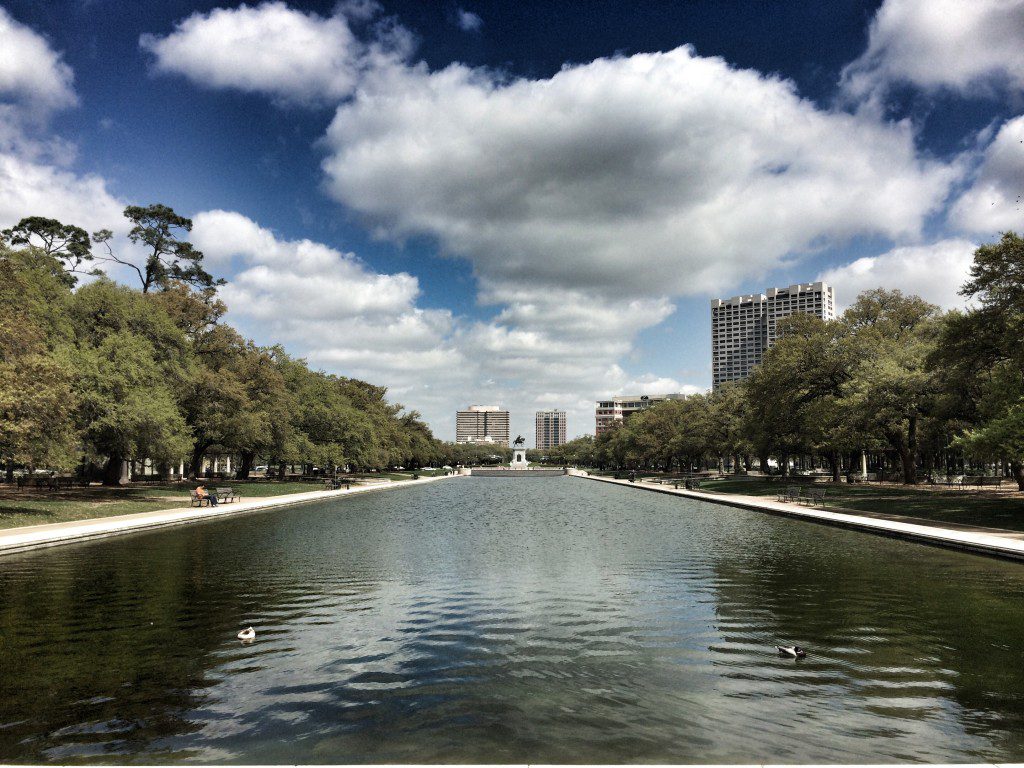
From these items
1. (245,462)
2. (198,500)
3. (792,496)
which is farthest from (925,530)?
(245,462)

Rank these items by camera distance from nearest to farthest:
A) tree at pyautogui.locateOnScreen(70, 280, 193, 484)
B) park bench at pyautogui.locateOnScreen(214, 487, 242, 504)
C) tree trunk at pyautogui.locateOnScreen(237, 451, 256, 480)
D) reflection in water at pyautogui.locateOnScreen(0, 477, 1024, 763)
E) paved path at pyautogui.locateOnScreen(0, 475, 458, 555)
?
reflection in water at pyautogui.locateOnScreen(0, 477, 1024, 763) < paved path at pyautogui.locateOnScreen(0, 475, 458, 555) < tree at pyautogui.locateOnScreen(70, 280, 193, 484) < park bench at pyautogui.locateOnScreen(214, 487, 242, 504) < tree trunk at pyautogui.locateOnScreen(237, 451, 256, 480)

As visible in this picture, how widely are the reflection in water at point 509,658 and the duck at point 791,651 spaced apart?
0.59 feet

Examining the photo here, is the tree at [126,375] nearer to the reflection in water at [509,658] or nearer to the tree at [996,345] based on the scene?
the reflection in water at [509,658]

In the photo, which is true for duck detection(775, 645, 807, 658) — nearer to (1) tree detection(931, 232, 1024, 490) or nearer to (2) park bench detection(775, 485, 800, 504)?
(1) tree detection(931, 232, 1024, 490)

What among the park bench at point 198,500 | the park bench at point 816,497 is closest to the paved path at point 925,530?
the park bench at point 816,497

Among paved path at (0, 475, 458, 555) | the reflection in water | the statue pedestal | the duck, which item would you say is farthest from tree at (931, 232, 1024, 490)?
the statue pedestal

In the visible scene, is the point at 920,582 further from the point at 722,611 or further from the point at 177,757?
the point at 177,757

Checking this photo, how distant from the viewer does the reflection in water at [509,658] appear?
7004 millimetres

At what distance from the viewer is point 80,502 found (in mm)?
35094

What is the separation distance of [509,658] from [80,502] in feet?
Answer: 112

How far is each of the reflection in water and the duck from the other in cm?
18

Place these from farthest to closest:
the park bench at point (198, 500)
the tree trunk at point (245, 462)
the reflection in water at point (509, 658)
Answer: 1. the tree trunk at point (245, 462)
2. the park bench at point (198, 500)
3. the reflection in water at point (509, 658)

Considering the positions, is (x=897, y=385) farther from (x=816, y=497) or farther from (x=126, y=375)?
(x=126, y=375)

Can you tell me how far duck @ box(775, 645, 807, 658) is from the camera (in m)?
10.0
